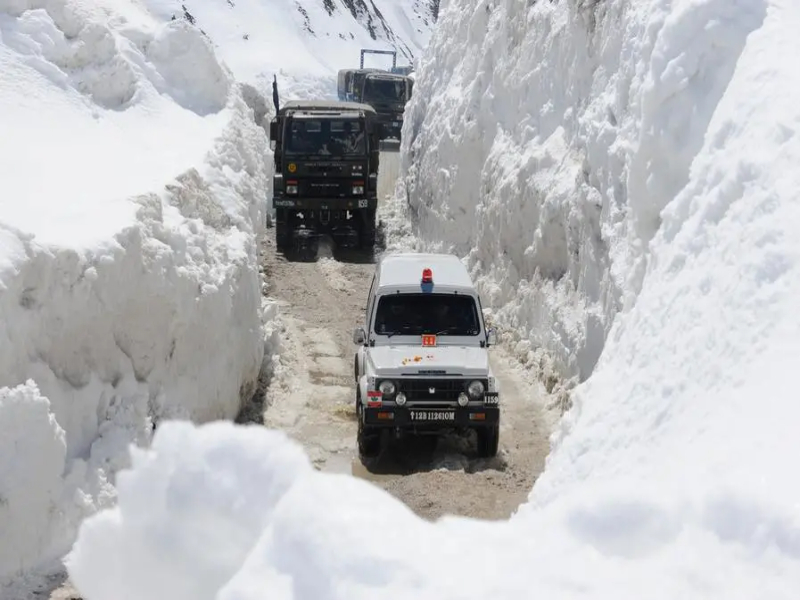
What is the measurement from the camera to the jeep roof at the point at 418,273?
36.7 ft

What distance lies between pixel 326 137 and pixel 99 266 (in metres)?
12.7

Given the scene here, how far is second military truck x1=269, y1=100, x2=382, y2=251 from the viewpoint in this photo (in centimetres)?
2084

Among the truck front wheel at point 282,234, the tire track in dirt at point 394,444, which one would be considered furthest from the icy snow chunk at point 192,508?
Answer: the truck front wheel at point 282,234

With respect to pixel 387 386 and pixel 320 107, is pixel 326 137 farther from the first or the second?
pixel 387 386

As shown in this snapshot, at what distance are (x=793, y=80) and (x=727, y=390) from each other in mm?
3288

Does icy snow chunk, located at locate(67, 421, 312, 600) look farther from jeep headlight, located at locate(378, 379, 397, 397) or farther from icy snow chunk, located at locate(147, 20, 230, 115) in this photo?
icy snow chunk, located at locate(147, 20, 230, 115)

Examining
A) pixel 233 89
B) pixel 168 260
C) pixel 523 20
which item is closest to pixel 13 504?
pixel 168 260

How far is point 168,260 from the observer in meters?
10.2

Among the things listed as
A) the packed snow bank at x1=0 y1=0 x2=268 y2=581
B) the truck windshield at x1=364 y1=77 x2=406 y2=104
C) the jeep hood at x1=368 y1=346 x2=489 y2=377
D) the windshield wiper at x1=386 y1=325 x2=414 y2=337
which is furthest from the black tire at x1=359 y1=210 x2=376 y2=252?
the truck windshield at x1=364 y1=77 x2=406 y2=104

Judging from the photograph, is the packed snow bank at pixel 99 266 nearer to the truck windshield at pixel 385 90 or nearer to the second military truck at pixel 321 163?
the second military truck at pixel 321 163

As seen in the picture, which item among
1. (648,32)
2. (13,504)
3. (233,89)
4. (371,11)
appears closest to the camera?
(13,504)

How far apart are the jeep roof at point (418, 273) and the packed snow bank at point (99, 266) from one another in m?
1.85

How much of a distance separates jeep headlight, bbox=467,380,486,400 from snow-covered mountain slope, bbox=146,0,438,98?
122 ft

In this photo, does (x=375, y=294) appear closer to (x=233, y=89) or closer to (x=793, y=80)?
(x=793, y=80)
